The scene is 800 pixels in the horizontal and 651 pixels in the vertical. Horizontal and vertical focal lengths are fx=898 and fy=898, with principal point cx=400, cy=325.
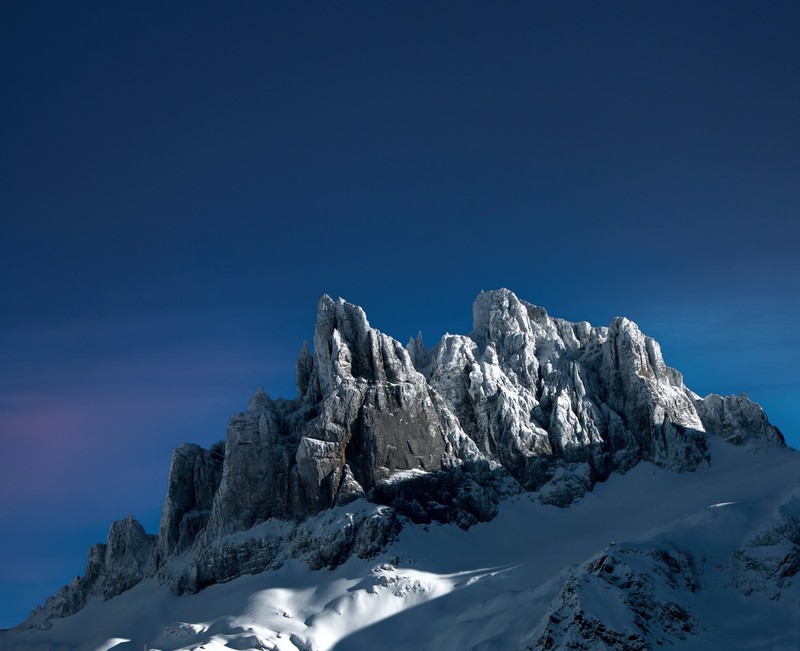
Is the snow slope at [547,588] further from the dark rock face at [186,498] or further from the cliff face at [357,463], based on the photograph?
the dark rock face at [186,498]

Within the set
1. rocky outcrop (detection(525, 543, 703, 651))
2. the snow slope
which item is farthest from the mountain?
the snow slope

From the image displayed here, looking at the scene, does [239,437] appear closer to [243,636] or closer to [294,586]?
[294,586]

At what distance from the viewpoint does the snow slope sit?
117 meters

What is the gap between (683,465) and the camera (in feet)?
623

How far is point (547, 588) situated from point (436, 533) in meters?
38.3

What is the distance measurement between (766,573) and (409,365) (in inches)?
3391

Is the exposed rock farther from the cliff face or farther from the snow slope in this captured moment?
the cliff face

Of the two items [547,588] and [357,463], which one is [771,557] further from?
[357,463]

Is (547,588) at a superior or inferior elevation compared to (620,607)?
superior

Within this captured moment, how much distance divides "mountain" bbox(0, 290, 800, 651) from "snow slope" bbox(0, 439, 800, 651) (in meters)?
0.41

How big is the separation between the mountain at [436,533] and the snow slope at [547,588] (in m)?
0.41

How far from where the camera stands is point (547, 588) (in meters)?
131

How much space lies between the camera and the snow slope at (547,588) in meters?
117

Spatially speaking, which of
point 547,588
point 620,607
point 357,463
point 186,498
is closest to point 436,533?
point 357,463
